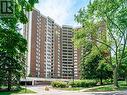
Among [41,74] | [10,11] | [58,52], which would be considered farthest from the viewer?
[58,52]

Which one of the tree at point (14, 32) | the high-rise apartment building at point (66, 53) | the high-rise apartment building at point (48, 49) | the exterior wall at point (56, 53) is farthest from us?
the high-rise apartment building at point (66, 53)

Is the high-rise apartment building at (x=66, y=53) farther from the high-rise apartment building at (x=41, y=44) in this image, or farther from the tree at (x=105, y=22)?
the tree at (x=105, y=22)

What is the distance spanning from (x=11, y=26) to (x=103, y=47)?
40.9 meters

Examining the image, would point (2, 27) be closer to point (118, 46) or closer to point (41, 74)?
point (118, 46)

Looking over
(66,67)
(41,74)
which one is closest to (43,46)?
(41,74)

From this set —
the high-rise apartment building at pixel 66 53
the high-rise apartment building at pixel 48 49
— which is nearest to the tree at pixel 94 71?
the high-rise apartment building at pixel 48 49

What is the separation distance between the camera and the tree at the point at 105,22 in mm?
→ 44281

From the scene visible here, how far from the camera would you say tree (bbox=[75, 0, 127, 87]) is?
4428cm

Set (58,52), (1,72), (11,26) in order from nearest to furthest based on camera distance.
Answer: (11,26)
(1,72)
(58,52)

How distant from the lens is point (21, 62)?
4953 centimetres

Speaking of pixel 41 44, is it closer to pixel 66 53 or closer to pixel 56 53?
pixel 56 53

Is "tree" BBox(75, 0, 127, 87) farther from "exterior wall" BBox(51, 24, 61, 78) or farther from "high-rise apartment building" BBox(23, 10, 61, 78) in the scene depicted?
"exterior wall" BBox(51, 24, 61, 78)

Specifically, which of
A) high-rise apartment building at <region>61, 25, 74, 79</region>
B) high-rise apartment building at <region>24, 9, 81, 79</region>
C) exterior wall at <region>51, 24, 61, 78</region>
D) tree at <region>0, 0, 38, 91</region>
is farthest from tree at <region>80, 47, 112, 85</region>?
high-rise apartment building at <region>61, 25, 74, 79</region>

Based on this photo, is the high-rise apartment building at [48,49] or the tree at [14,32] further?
the high-rise apartment building at [48,49]
